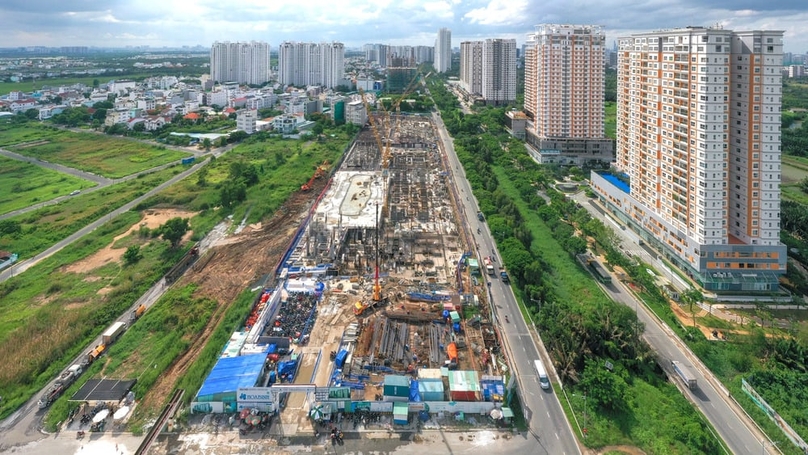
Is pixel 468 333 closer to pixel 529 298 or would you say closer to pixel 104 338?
pixel 529 298

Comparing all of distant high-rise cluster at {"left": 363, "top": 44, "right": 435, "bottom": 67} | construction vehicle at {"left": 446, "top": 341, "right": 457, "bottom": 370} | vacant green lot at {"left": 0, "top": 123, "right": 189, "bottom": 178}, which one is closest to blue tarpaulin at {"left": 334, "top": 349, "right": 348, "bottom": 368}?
construction vehicle at {"left": 446, "top": 341, "right": 457, "bottom": 370}

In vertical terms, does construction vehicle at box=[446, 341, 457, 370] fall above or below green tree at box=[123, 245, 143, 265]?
below

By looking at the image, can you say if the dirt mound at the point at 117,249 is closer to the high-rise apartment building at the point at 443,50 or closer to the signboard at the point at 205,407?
the signboard at the point at 205,407

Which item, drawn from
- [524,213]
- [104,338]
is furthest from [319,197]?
[104,338]

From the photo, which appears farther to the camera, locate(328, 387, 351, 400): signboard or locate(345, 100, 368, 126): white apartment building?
locate(345, 100, 368, 126): white apartment building

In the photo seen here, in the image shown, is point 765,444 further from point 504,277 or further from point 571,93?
point 571,93

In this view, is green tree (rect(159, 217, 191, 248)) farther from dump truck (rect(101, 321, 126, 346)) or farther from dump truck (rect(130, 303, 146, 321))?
dump truck (rect(101, 321, 126, 346))
